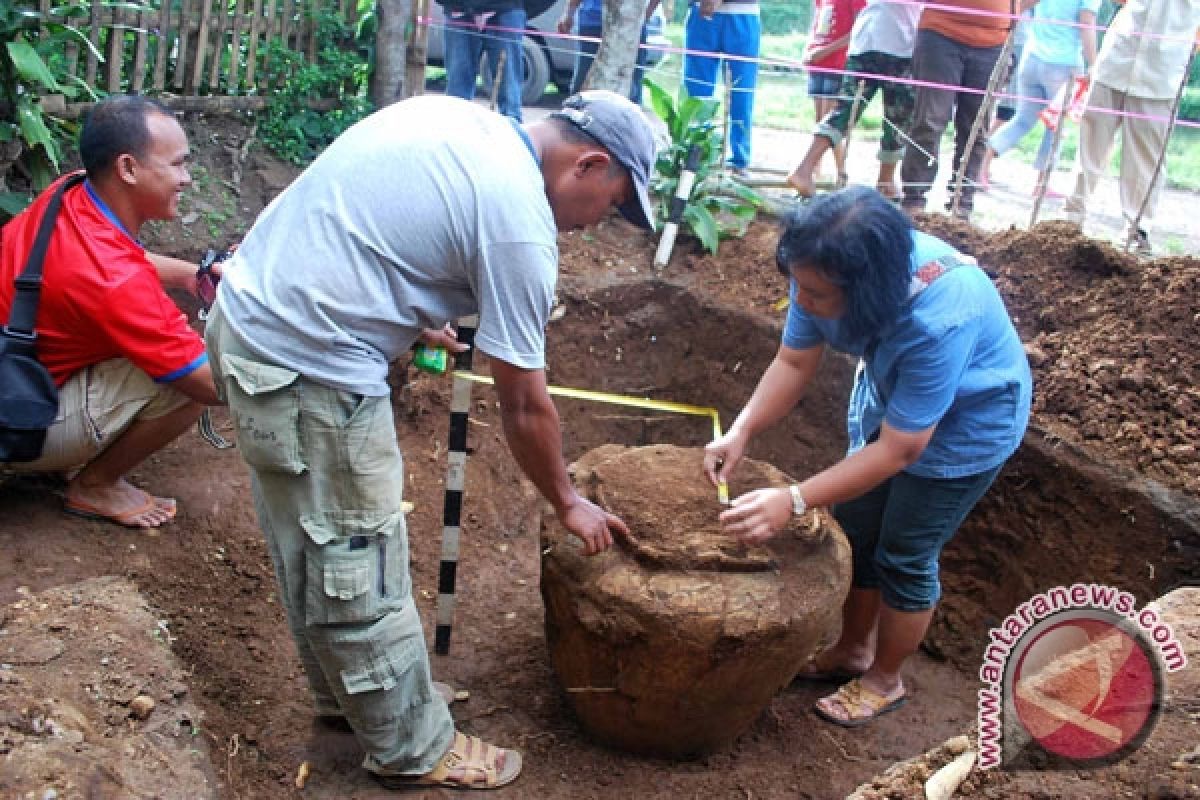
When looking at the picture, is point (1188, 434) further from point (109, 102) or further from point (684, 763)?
point (109, 102)

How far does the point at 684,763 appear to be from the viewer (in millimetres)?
3100

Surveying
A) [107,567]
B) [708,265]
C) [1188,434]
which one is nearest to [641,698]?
[107,567]

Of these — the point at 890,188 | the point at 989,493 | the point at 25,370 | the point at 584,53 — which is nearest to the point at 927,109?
the point at 890,188

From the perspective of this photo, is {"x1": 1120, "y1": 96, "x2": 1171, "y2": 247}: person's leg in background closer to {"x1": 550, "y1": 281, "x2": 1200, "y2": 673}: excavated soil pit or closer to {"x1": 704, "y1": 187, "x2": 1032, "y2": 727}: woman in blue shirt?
{"x1": 550, "y1": 281, "x2": 1200, "y2": 673}: excavated soil pit

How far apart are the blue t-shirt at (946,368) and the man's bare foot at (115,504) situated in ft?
7.43

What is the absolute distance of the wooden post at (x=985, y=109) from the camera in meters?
5.86

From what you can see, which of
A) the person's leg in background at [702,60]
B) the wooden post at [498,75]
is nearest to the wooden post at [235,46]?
the wooden post at [498,75]

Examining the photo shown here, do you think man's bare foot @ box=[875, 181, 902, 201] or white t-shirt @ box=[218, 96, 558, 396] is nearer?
white t-shirt @ box=[218, 96, 558, 396]

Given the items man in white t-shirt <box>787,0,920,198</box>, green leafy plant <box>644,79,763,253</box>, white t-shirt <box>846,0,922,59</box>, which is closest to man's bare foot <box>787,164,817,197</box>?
man in white t-shirt <box>787,0,920,198</box>

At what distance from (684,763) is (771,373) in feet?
4.00

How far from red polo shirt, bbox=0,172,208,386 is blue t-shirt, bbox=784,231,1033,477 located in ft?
6.35

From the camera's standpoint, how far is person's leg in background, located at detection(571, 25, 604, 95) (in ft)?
27.7

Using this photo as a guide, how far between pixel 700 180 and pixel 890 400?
3.36 meters

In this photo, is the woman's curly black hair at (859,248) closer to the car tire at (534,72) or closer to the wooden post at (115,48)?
the wooden post at (115,48)
